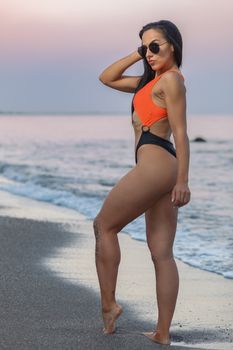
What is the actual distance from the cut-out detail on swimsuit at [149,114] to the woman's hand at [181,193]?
0.83ft

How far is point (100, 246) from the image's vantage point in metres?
5.26

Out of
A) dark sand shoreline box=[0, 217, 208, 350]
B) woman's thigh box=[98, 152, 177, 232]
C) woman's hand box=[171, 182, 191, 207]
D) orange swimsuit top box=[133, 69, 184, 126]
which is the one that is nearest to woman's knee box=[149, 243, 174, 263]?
woman's thigh box=[98, 152, 177, 232]

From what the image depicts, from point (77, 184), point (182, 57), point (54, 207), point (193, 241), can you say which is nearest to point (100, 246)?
point (182, 57)

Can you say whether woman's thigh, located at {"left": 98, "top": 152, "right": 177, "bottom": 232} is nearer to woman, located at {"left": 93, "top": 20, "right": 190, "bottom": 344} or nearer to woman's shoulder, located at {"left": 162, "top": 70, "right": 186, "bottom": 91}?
woman, located at {"left": 93, "top": 20, "right": 190, "bottom": 344}

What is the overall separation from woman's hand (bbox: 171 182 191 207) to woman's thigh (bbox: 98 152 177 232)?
5.3 inches

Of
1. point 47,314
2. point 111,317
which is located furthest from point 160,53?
point 47,314

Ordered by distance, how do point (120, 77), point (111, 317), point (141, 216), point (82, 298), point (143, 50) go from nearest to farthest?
point (143, 50)
point (111, 317)
point (120, 77)
point (82, 298)
point (141, 216)

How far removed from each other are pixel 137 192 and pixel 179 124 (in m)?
0.47

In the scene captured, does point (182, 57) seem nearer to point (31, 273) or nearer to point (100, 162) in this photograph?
point (31, 273)

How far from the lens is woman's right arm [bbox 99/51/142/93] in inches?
211

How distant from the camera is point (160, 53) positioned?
511 cm

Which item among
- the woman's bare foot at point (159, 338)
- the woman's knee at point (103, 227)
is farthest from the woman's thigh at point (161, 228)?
the woman's bare foot at point (159, 338)

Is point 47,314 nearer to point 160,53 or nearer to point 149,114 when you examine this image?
point 149,114

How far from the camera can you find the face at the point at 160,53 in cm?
511
